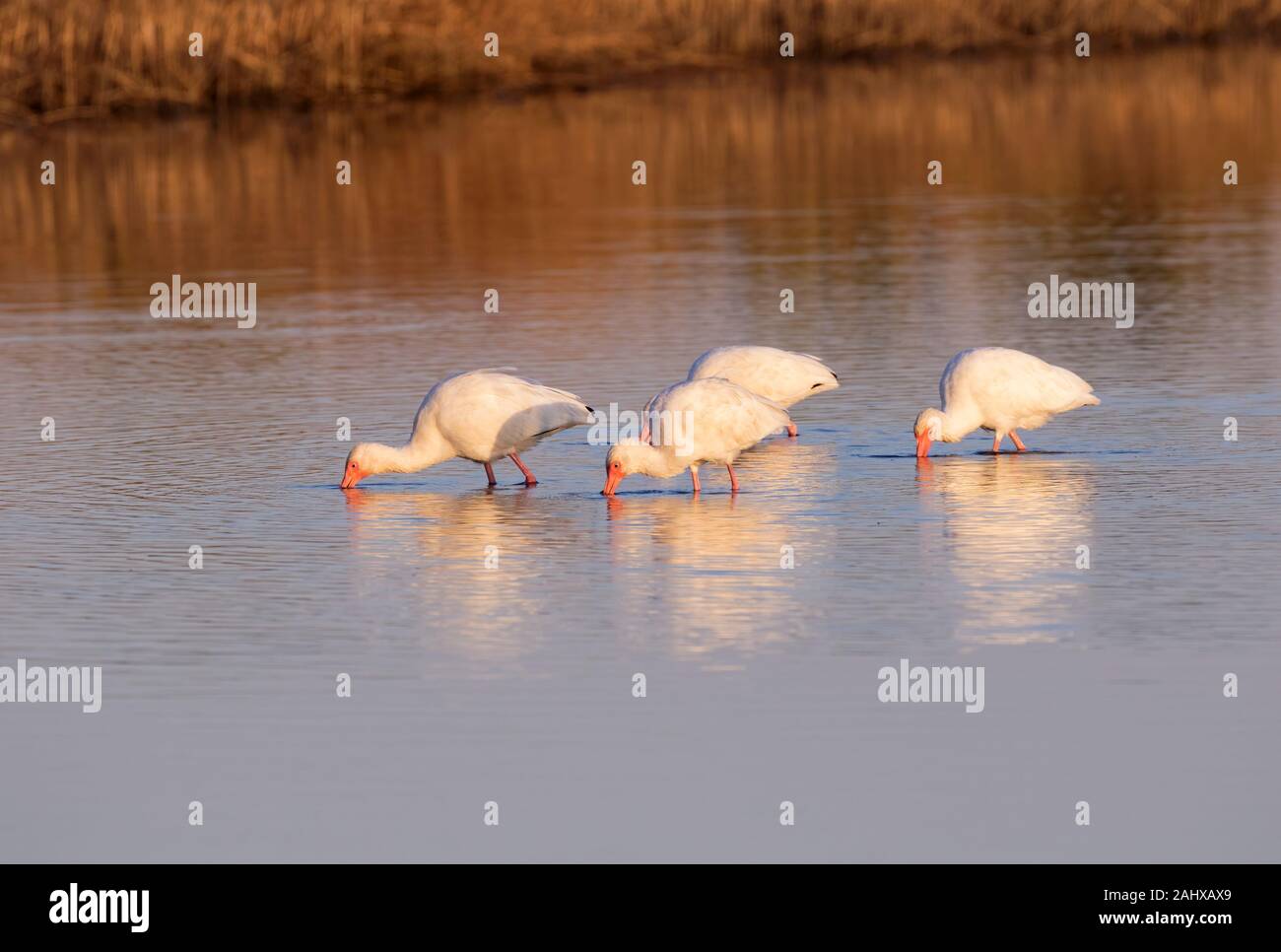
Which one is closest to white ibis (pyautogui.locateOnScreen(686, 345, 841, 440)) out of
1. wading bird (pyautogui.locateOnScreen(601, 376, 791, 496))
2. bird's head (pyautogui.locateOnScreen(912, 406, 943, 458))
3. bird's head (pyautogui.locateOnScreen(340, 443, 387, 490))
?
bird's head (pyautogui.locateOnScreen(912, 406, 943, 458))

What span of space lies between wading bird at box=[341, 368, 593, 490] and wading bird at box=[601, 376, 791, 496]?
0.61 m

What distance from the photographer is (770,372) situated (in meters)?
17.1

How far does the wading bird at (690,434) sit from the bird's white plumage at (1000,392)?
1416 millimetres

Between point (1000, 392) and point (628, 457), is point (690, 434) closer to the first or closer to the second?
point (628, 457)

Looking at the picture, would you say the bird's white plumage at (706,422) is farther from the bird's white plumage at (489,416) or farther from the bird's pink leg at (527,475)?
the bird's pink leg at (527,475)

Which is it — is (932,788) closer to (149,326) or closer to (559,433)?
(559,433)

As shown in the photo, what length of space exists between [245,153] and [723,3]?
466 inches

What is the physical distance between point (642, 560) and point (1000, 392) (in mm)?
3559

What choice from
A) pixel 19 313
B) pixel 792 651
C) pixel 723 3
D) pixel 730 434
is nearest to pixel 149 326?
pixel 19 313

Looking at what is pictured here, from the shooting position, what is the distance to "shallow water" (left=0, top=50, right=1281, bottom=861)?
9.23 metres

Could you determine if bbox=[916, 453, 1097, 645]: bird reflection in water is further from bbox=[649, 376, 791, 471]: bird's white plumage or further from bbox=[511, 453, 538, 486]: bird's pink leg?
bbox=[511, 453, 538, 486]: bird's pink leg

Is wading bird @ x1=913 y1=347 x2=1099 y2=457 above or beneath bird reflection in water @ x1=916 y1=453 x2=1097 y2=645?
above

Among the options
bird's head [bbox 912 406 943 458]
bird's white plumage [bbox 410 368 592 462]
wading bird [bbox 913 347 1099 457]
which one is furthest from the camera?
wading bird [bbox 913 347 1099 457]

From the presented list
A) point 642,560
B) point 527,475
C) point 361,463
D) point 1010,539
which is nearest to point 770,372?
point 527,475
